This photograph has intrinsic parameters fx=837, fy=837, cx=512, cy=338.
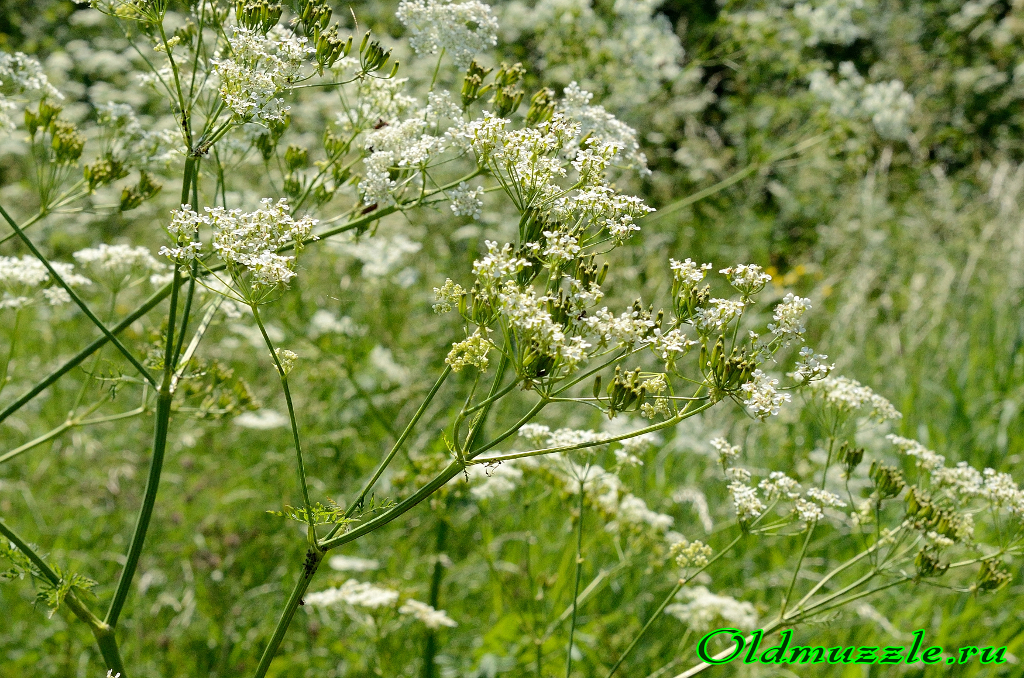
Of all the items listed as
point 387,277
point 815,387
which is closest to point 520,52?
point 387,277

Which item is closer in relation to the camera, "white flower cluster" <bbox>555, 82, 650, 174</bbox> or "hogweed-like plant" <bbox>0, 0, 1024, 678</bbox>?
"hogweed-like plant" <bbox>0, 0, 1024, 678</bbox>

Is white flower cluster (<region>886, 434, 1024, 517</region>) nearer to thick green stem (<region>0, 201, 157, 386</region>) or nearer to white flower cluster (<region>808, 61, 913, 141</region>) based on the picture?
thick green stem (<region>0, 201, 157, 386</region>)

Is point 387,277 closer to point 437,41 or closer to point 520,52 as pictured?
point 520,52

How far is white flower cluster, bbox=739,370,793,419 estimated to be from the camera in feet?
6.49

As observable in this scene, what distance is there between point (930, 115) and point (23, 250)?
38.1 feet

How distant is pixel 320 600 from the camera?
360 cm

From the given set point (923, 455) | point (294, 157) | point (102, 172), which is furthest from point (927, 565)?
point (102, 172)

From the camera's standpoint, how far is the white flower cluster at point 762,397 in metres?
1.98

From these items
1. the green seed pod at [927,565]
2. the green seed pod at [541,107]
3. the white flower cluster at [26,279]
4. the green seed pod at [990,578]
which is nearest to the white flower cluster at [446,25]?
the green seed pod at [541,107]

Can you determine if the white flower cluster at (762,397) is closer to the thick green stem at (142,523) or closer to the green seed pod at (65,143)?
the thick green stem at (142,523)

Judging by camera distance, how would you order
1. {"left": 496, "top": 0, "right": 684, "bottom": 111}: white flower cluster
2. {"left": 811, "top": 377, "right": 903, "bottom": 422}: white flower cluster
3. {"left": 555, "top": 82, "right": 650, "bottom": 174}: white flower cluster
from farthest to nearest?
{"left": 496, "top": 0, "right": 684, "bottom": 111}: white flower cluster
{"left": 811, "top": 377, "right": 903, "bottom": 422}: white flower cluster
{"left": 555, "top": 82, "right": 650, "bottom": 174}: white flower cluster

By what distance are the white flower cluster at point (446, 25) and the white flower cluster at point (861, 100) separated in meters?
3.99

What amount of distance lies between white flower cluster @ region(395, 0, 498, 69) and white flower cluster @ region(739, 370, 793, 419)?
4.74 feet

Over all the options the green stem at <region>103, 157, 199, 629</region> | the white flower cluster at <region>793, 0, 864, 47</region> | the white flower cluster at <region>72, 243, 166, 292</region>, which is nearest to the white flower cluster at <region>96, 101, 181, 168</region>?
the white flower cluster at <region>72, 243, 166, 292</region>
